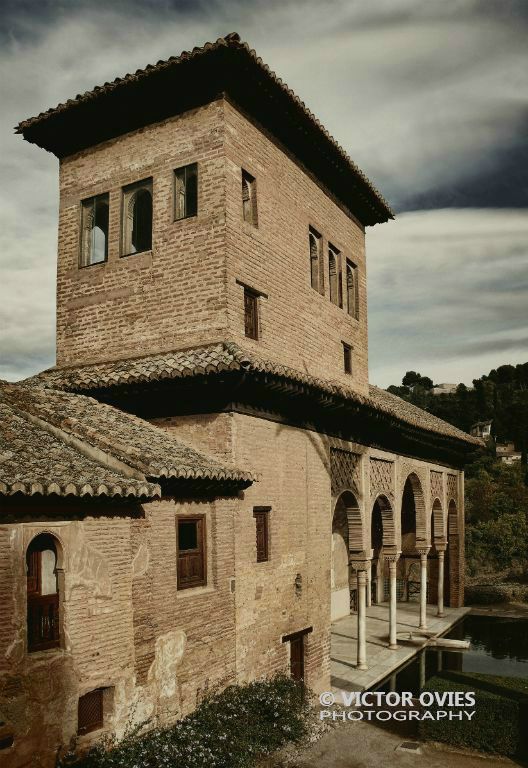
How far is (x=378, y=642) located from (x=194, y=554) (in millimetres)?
9604

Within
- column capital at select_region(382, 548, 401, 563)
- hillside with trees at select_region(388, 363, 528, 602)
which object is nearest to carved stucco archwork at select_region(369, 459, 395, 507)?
column capital at select_region(382, 548, 401, 563)

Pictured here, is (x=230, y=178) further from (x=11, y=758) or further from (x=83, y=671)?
(x=11, y=758)

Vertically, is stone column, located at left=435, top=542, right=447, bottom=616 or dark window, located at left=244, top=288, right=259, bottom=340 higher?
dark window, located at left=244, top=288, right=259, bottom=340

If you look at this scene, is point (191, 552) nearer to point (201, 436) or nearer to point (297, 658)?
point (201, 436)

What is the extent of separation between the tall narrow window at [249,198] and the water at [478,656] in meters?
9.14

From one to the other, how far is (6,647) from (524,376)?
334 ft

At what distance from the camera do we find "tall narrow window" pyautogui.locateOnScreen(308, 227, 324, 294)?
13.2 meters

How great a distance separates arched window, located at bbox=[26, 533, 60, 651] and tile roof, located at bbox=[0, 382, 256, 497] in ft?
2.41

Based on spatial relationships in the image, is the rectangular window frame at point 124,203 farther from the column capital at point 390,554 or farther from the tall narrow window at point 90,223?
the column capital at point 390,554

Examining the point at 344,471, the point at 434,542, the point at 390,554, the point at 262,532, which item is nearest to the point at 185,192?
the point at 262,532

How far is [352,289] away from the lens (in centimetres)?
1502

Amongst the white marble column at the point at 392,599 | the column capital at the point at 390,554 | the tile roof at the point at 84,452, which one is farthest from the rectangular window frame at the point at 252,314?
the white marble column at the point at 392,599

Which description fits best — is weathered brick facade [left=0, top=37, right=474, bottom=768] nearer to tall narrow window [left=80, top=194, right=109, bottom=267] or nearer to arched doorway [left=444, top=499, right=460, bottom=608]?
tall narrow window [left=80, top=194, right=109, bottom=267]

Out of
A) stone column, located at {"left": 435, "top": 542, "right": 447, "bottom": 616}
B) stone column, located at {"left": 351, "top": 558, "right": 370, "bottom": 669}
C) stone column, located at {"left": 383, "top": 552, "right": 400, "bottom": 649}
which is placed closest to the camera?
stone column, located at {"left": 351, "top": 558, "right": 370, "bottom": 669}
